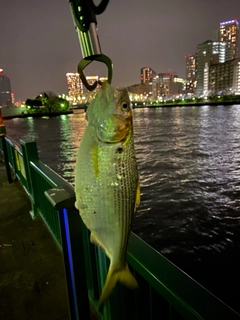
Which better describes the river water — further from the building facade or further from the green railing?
the building facade

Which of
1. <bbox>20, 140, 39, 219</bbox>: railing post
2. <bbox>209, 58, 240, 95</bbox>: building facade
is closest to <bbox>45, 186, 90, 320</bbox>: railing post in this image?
<bbox>20, 140, 39, 219</bbox>: railing post

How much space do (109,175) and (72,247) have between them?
1.41 m

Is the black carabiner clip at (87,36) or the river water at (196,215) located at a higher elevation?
the black carabiner clip at (87,36)

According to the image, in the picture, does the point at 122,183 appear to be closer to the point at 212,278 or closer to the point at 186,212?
the point at 212,278

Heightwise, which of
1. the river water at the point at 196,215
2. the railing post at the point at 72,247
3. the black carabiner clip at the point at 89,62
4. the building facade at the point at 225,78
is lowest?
the river water at the point at 196,215

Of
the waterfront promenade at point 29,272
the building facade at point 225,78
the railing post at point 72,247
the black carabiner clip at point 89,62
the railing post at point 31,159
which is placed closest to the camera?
the black carabiner clip at point 89,62

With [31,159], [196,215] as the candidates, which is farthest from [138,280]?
[196,215]

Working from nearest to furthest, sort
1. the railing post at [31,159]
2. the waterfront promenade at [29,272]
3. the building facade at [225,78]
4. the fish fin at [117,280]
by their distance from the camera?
the fish fin at [117,280] < the waterfront promenade at [29,272] < the railing post at [31,159] < the building facade at [225,78]

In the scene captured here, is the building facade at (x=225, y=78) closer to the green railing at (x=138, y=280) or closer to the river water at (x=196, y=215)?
the river water at (x=196, y=215)

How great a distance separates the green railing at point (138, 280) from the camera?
57.8 inches

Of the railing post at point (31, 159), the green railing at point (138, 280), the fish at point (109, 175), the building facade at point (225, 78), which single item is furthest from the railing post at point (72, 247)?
the building facade at point (225, 78)

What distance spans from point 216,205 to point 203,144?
44.0 feet

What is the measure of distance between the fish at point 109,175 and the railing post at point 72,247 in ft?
2.94

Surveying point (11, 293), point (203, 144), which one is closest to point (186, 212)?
point (11, 293)
